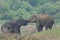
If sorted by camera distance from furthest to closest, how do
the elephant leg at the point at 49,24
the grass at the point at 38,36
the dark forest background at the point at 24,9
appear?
the dark forest background at the point at 24,9, the elephant leg at the point at 49,24, the grass at the point at 38,36

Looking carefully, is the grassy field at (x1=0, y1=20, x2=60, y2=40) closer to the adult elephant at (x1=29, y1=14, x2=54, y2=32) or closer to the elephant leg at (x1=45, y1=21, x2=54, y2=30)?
the adult elephant at (x1=29, y1=14, x2=54, y2=32)

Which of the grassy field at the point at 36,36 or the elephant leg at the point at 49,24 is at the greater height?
the grassy field at the point at 36,36

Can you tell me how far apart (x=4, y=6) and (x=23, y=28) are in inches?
718

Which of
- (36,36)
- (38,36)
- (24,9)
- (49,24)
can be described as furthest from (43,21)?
(24,9)

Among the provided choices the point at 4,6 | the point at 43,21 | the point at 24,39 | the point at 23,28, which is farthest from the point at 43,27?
the point at 4,6

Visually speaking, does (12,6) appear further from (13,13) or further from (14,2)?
(13,13)

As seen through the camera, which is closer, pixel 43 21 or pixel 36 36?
pixel 36 36

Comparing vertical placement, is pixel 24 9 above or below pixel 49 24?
below

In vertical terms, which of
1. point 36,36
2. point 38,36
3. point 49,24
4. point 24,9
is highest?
point 36,36

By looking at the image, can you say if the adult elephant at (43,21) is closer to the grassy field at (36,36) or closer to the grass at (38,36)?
the grassy field at (36,36)

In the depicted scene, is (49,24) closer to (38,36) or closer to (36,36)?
(38,36)

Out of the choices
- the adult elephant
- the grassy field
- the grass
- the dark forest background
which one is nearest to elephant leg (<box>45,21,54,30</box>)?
the adult elephant

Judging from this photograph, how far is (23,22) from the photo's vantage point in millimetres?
13281

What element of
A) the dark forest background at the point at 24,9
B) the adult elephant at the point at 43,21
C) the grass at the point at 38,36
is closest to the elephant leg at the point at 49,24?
the adult elephant at the point at 43,21
